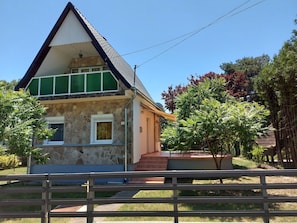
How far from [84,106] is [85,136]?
8.38 ft

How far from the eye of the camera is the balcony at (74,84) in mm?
18141

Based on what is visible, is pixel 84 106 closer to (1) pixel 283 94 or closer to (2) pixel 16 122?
(2) pixel 16 122

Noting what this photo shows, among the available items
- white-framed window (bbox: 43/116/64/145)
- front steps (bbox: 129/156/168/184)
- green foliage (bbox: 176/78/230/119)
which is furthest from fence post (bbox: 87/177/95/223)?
green foliage (bbox: 176/78/230/119)

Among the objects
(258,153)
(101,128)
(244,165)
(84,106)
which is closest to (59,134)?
(84,106)

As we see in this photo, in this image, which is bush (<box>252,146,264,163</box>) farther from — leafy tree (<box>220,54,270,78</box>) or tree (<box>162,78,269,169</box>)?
leafy tree (<box>220,54,270,78</box>)

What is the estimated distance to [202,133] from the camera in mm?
13984

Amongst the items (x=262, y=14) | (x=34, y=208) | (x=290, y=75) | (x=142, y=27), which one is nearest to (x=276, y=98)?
(x=290, y=75)

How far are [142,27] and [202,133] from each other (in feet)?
38.7

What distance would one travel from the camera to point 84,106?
19469 mm

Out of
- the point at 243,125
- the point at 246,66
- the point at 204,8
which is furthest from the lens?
the point at 246,66

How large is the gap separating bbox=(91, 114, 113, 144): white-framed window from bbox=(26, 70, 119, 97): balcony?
91.8 inches

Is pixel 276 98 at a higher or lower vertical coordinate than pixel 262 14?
lower

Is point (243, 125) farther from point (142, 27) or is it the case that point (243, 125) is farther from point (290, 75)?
point (142, 27)

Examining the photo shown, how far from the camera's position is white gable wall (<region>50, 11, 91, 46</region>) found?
62.4 feet
